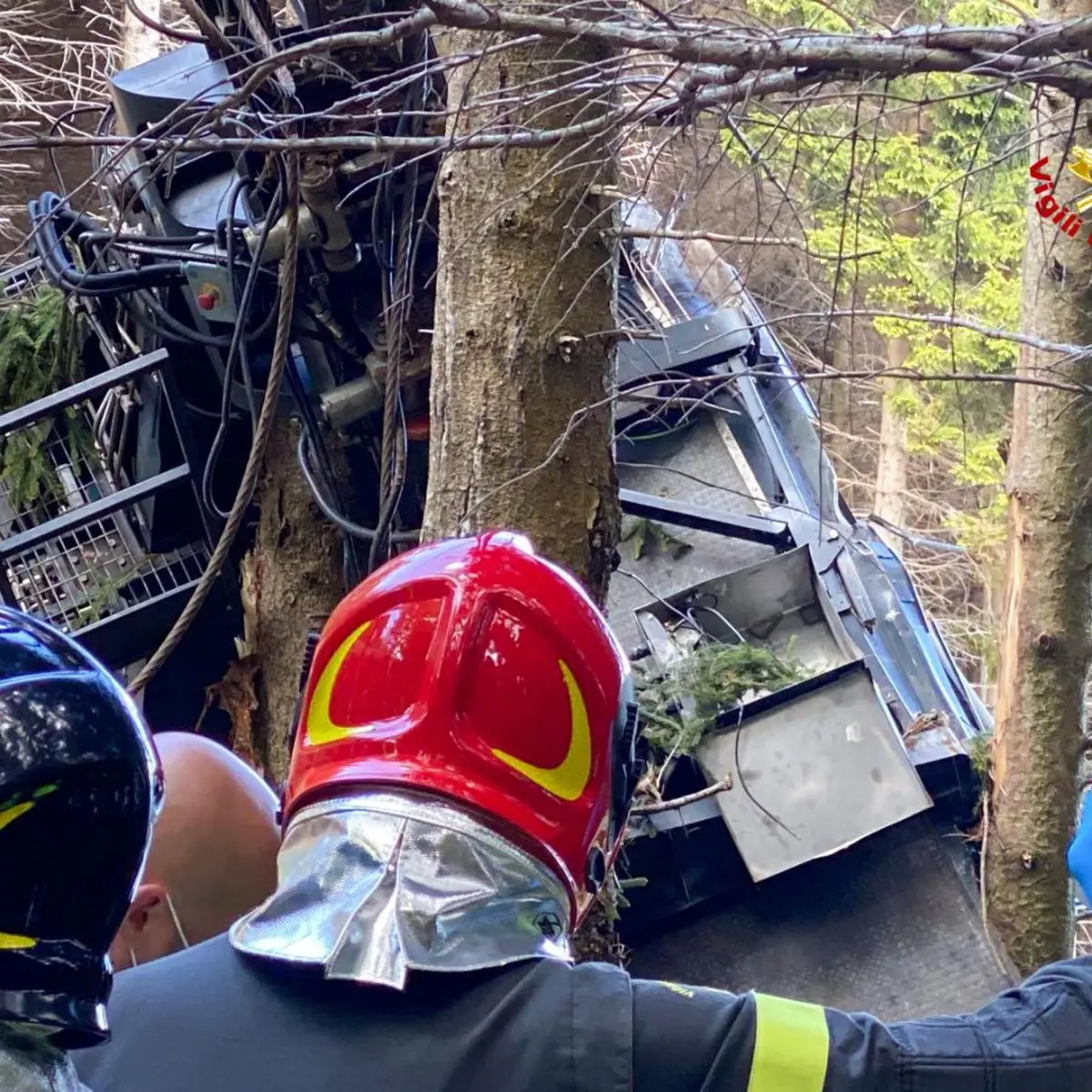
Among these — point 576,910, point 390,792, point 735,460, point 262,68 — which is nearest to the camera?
point 390,792

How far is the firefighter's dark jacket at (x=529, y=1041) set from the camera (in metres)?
1.42

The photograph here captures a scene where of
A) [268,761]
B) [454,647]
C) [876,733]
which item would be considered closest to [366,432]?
[268,761]

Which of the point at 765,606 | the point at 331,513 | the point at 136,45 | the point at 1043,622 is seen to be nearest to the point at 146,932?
the point at 331,513

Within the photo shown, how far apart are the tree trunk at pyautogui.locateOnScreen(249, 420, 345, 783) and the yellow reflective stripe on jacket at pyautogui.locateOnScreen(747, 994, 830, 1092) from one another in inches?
110

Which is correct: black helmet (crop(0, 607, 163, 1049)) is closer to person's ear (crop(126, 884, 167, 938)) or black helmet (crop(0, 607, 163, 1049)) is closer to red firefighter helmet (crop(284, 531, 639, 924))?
red firefighter helmet (crop(284, 531, 639, 924))

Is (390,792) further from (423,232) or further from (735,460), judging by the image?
(735,460)

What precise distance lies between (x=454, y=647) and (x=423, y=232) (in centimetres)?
224

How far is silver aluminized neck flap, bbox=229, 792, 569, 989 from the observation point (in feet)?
4.84

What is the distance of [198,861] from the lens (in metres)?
2.14

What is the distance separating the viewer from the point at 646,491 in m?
5.30

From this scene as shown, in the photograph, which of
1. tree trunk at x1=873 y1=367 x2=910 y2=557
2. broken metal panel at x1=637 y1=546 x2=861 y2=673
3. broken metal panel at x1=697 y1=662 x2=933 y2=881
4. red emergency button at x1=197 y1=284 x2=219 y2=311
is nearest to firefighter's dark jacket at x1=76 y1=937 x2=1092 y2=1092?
broken metal panel at x1=697 y1=662 x2=933 y2=881

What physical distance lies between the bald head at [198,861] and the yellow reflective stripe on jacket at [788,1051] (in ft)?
3.43

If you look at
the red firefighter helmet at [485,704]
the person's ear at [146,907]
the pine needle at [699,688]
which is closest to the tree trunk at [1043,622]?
the pine needle at [699,688]

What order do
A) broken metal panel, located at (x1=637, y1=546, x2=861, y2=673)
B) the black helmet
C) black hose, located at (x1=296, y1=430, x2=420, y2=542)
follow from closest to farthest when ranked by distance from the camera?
1. the black helmet
2. black hose, located at (x1=296, y1=430, x2=420, y2=542)
3. broken metal panel, located at (x1=637, y1=546, x2=861, y2=673)
